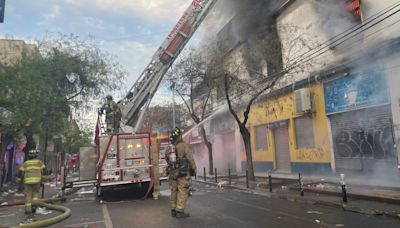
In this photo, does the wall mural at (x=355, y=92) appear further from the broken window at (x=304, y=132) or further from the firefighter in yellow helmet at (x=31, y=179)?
the firefighter in yellow helmet at (x=31, y=179)

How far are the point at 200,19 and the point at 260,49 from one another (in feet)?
13.7

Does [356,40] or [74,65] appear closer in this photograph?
[356,40]

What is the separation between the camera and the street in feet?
23.4

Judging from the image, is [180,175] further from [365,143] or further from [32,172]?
[365,143]

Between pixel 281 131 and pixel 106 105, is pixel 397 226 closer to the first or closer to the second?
pixel 106 105

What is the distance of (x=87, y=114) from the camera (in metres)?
20.4

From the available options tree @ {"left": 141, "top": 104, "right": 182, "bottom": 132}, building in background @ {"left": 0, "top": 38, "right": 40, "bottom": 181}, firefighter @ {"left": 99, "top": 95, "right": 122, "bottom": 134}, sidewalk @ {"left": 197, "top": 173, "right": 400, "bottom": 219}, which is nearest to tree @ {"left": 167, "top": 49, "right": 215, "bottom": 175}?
firefighter @ {"left": 99, "top": 95, "right": 122, "bottom": 134}

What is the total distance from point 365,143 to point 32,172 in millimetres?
12141

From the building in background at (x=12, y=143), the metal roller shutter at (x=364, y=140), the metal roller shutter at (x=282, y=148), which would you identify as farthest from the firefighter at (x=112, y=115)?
the building in background at (x=12, y=143)

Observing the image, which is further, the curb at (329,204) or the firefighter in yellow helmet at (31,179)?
the firefighter in yellow helmet at (31,179)

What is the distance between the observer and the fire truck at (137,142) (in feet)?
38.6

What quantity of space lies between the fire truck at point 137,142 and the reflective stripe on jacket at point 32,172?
192 centimetres

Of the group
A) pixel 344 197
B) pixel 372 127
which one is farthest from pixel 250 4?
pixel 344 197

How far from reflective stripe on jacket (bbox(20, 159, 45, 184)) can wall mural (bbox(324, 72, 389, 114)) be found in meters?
11.8
